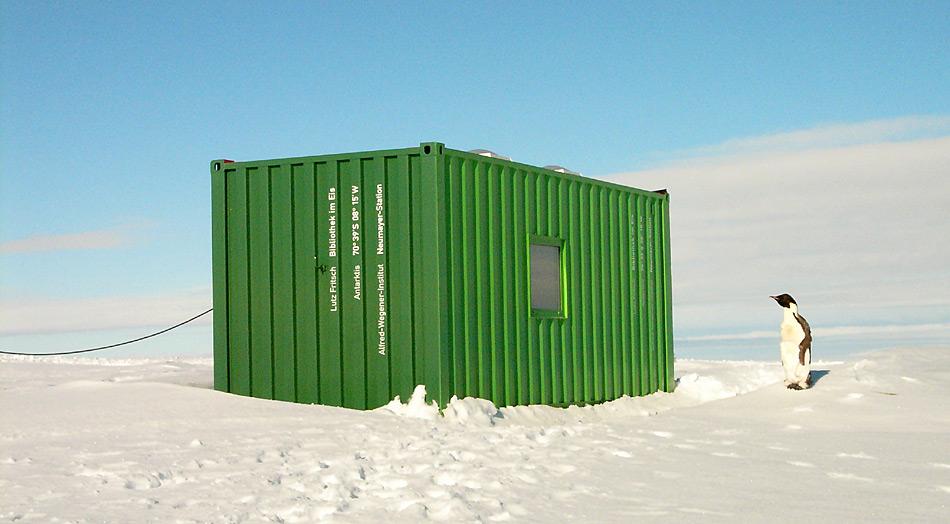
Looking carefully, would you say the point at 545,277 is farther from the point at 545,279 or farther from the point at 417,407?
the point at 417,407

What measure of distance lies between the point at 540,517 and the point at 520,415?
5.68 meters

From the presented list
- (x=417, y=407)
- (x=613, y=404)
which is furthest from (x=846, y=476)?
(x=613, y=404)

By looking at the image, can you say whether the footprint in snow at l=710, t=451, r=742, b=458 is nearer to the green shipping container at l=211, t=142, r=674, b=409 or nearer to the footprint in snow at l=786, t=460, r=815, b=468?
the footprint in snow at l=786, t=460, r=815, b=468

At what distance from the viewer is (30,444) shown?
867 centimetres

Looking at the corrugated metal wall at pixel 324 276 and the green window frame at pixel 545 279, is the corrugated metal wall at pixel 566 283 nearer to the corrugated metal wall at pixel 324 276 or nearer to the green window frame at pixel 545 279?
the green window frame at pixel 545 279

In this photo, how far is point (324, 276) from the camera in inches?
468

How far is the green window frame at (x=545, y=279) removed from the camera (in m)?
13.0

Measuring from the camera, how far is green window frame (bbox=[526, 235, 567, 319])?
1302 centimetres

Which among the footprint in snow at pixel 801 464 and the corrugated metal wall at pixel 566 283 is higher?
the corrugated metal wall at pixel 566 283

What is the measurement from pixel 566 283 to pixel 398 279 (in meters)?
3.09

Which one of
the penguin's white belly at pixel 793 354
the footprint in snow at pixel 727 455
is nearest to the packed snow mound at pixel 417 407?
the footprint in snow at pixel 727 455

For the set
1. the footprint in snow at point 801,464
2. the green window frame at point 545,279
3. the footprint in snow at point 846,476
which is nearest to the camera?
the footprint in snow at point 846,476

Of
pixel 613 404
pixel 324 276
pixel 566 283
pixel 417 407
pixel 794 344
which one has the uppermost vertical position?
pixel 324 276

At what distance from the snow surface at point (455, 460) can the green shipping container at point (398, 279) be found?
23.7 inches
